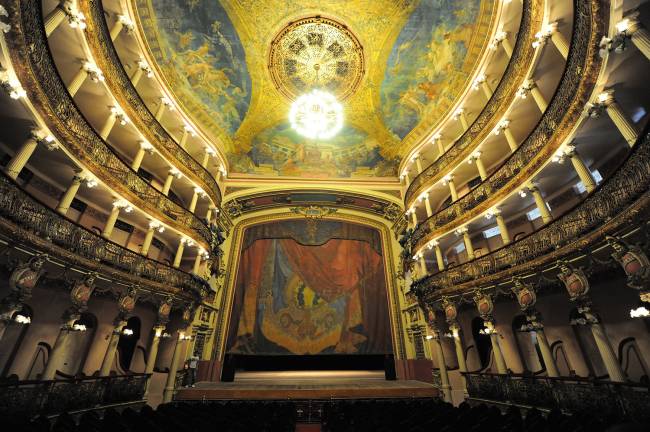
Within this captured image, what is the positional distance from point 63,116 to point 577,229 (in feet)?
50.7

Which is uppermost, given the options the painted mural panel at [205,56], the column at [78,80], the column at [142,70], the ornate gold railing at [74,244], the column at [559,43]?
the painted mural panel at [205,56]

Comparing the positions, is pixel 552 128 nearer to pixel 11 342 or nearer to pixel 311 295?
pixel 311 295

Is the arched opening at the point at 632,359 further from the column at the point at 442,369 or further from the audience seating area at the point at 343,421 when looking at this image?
the column at the point at 442,369

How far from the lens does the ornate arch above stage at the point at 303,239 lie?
17.8 metres

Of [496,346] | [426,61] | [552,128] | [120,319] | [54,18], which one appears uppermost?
[426,61]

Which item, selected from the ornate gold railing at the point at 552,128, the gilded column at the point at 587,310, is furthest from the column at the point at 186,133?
the gilded column at the point at 587,310

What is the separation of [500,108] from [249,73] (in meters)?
14.2

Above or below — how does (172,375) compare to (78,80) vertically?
below

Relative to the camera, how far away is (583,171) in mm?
8891

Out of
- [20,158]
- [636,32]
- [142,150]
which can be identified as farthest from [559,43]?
[20,158]

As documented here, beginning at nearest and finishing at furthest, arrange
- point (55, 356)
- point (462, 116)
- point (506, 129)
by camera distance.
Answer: point (55, 356), point (506, 129), point (462, 116)

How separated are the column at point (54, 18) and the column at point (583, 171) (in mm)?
16177

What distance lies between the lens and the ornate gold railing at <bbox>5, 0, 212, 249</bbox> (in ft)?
22.0

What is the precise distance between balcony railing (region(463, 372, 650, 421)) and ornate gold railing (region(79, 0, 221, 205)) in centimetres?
1614
